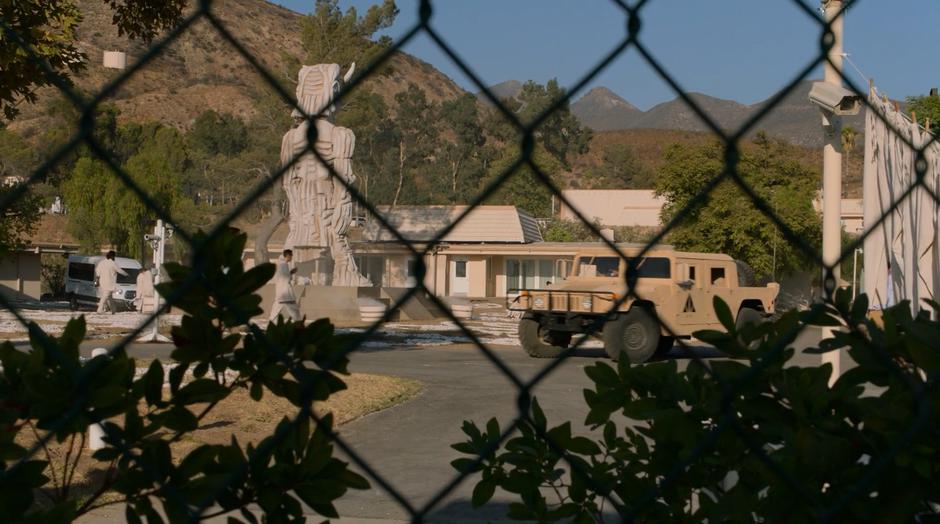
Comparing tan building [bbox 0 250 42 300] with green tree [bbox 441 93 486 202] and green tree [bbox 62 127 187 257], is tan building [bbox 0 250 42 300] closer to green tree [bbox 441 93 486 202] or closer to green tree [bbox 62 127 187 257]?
green tree [bbox 62 127 187 257]

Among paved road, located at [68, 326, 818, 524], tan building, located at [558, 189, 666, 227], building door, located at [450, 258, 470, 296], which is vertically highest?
tan building, located at [558, 189, 666, 227]

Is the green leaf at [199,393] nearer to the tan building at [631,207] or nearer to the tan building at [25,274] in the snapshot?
the tan building at [631,207]

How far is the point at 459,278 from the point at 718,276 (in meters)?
25.1

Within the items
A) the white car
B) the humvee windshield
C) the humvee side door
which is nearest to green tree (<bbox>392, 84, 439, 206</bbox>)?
the white car

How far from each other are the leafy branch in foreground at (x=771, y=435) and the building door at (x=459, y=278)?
125 ft

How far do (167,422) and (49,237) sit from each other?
49855mm

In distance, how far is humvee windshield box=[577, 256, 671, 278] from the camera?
48.3 feet

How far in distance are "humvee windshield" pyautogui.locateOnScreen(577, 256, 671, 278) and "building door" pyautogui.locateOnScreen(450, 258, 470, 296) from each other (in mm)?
24479

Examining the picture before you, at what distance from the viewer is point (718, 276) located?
15.7 metres

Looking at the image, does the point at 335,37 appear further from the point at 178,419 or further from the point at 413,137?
the point at 178,419

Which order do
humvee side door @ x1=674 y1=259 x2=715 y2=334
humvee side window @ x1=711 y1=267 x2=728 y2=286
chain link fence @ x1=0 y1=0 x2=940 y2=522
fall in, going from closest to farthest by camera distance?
chain link fence @ x1=0 y1=0 x2=940 y2=522
humvee side door @ x1=674 y1=259 x2=715 y2=334
humvee side window @ x1=711 y1=267 x2=728 y2=286

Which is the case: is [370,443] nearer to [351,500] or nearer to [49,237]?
[351,500]

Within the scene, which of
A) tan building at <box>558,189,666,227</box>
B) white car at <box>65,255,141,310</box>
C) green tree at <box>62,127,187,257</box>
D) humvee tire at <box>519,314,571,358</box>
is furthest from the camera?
green tree at <box>62,127,187,257</box>

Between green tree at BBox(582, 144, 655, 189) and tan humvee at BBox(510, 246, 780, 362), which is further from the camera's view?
green tree at BBox(582, 144, 655, 189)
